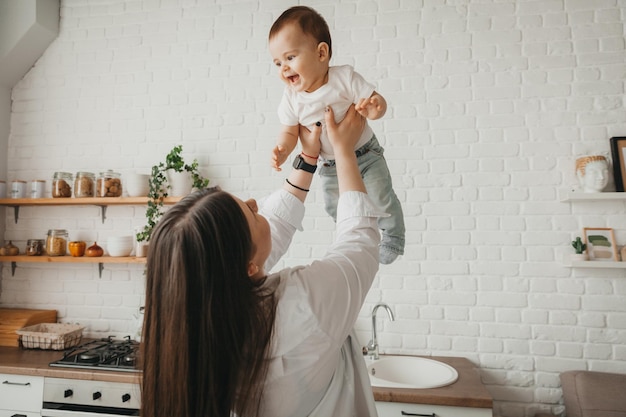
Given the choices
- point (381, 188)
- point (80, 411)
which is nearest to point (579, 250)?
point (381, 188)

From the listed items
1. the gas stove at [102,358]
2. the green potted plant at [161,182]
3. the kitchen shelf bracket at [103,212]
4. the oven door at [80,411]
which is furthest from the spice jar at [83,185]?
the oven door at [80,411]

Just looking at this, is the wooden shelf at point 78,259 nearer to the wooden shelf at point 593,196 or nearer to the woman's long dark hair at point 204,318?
the woman's long dark hair at point 204,318

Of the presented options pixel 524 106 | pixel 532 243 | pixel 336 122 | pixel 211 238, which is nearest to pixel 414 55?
pixel 524 106

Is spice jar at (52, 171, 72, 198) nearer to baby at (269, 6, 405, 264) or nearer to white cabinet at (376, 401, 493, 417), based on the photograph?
baby at (269, 6, 405, 264)

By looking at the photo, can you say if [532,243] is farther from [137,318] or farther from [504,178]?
[137,318]

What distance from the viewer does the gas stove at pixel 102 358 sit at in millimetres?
2312

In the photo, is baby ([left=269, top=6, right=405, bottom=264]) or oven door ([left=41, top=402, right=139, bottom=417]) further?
oven door ([left=41, top=402, right=139, bottom=417])

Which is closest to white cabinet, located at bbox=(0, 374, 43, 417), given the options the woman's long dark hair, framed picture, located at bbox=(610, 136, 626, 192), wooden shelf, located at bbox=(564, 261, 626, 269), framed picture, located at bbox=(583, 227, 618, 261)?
the woman's long dark hair

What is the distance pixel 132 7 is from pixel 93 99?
0.77 meters

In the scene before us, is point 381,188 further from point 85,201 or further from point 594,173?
point 85,201

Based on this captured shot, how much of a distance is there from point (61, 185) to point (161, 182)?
2.61ft

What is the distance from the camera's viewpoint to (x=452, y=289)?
8.26 ft

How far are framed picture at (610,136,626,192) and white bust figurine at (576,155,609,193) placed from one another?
6 centimetres

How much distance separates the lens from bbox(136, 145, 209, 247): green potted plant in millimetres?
2719
